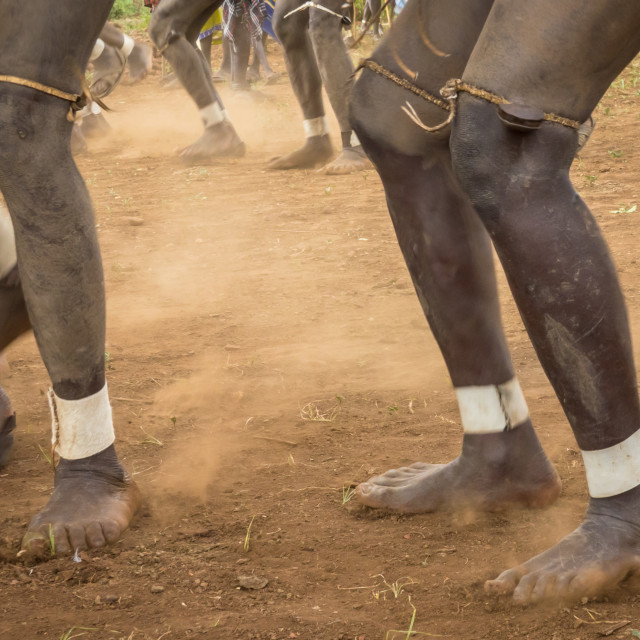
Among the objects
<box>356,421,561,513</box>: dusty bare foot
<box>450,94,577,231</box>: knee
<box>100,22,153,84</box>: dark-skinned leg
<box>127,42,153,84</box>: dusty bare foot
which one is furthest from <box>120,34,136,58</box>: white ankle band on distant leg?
<box>450,94,577,231</box>: knee

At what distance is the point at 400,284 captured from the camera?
12.9 feet

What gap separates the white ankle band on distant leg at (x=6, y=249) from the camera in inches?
103

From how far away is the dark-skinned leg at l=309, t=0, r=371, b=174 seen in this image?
5801 millimetres

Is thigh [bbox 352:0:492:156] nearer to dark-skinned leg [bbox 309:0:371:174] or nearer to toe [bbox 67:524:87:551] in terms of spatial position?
toe [bbox 67:524:87:551]

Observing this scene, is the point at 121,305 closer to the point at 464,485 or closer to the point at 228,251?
the point at 228,251

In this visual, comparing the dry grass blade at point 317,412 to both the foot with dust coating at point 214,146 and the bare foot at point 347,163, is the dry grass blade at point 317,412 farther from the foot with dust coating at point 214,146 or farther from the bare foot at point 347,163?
the foot with dust coating at point 214,146

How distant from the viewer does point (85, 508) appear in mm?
2154

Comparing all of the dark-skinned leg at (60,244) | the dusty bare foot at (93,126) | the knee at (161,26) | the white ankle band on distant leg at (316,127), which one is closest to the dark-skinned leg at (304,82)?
the white ankle band on distant leg at (316,127)

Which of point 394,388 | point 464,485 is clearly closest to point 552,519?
point 464,485

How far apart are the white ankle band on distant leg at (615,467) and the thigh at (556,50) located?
1.91 feet

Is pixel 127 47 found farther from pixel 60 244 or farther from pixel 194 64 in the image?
pixel 60 244

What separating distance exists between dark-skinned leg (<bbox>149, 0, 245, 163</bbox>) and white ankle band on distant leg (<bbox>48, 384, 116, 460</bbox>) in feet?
15.0

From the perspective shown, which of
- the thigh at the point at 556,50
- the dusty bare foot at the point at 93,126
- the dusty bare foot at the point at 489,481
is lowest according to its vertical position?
the dusty bare foot at the point at 93,126

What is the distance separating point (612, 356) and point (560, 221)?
25 cm
